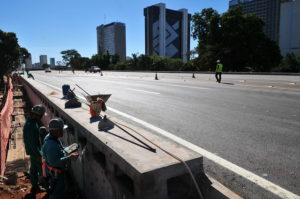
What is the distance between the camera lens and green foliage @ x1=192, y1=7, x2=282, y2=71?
47.2m

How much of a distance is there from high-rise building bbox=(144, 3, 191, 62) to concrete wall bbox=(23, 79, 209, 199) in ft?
556

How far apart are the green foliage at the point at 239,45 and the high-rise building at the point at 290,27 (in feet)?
147

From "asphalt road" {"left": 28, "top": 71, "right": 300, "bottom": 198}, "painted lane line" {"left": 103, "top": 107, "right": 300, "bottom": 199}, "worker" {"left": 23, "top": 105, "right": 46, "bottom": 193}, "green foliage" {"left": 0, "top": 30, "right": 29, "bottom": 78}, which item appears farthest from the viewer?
"green foliage" {"left": 0, "top": 30, "right": 29, "bottom": 78}

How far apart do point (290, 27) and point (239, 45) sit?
53310mm

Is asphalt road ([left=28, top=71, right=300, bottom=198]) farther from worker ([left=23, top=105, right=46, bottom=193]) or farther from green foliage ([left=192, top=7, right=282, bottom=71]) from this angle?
green foliage ([left=192, top=7, right=282, bottom=71])

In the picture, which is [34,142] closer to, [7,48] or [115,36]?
[7,48]

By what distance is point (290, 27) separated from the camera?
290 feet

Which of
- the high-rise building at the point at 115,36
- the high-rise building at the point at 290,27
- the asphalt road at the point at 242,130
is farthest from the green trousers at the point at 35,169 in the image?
the high-rise building at the point at 115,36

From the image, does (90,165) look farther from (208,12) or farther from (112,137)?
(208,12)

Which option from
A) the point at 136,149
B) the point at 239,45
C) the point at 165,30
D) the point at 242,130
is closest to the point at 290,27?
the point at 239,45

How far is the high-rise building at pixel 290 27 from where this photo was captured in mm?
86250

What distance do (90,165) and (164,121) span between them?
3.50 m

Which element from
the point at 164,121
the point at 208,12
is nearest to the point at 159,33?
the point at 208,12

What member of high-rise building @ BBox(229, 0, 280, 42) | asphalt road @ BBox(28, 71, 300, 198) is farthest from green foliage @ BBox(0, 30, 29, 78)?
high-rise building @ BBox(229, 0, 280, 42)
